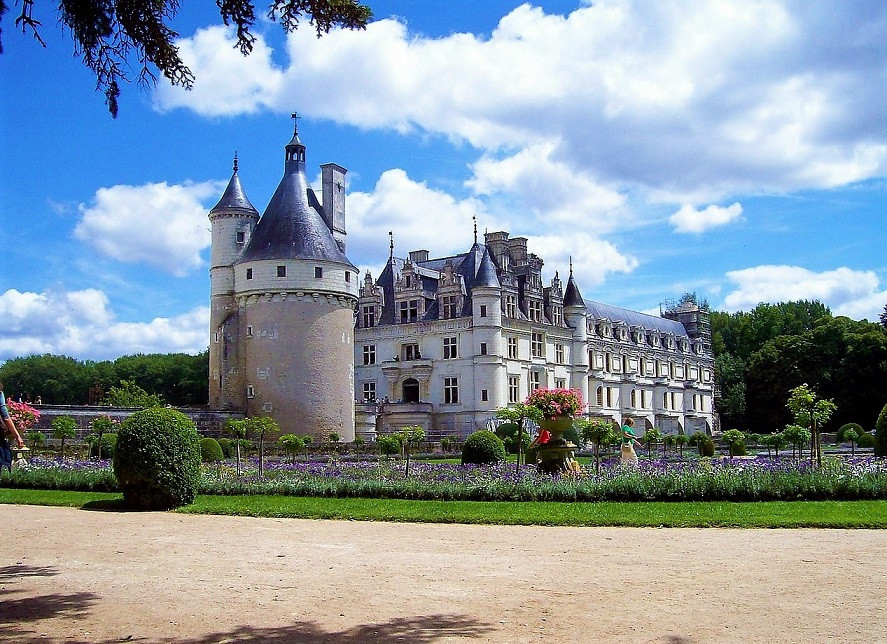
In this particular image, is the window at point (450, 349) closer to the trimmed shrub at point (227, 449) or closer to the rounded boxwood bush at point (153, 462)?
the trimmed shrub at point (227, 449)

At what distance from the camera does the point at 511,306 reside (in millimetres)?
50656

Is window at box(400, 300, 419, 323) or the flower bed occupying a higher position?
window at box(400, 300, 419, 323)

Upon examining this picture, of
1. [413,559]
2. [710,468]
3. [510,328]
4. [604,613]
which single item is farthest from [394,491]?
[510,328]

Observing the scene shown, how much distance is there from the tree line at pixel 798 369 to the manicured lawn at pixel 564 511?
40.3m

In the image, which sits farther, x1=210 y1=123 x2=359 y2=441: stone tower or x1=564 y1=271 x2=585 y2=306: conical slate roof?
x1=564 y1=271 x2=585 y2=306: conical slate roof

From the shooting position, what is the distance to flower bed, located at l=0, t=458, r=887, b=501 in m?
15.2

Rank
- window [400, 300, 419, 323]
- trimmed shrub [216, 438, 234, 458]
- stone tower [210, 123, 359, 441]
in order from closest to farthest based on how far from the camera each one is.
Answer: trimmed shrub [216, 438, 234, 458], stone tower [210, 123, 359, 441], window [400, 300, 419, 323]

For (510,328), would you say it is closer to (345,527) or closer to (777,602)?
→ (345,527)

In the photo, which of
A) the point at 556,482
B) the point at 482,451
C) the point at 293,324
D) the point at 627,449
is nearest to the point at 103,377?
the point at 293,324

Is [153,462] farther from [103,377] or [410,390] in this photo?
[103,377]

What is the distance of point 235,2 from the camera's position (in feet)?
24.5

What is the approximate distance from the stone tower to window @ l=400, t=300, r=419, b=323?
A: 10820mm

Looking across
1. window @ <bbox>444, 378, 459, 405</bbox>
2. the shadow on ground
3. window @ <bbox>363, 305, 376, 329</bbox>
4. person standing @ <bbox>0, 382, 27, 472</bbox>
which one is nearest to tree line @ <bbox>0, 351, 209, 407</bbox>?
window @ <bbox>363, 305, 376, 329</bbox>

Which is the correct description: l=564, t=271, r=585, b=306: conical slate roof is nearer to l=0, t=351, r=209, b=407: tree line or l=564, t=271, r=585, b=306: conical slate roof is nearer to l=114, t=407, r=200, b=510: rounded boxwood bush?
l=0, t=351, r=209, b=407: tree line
